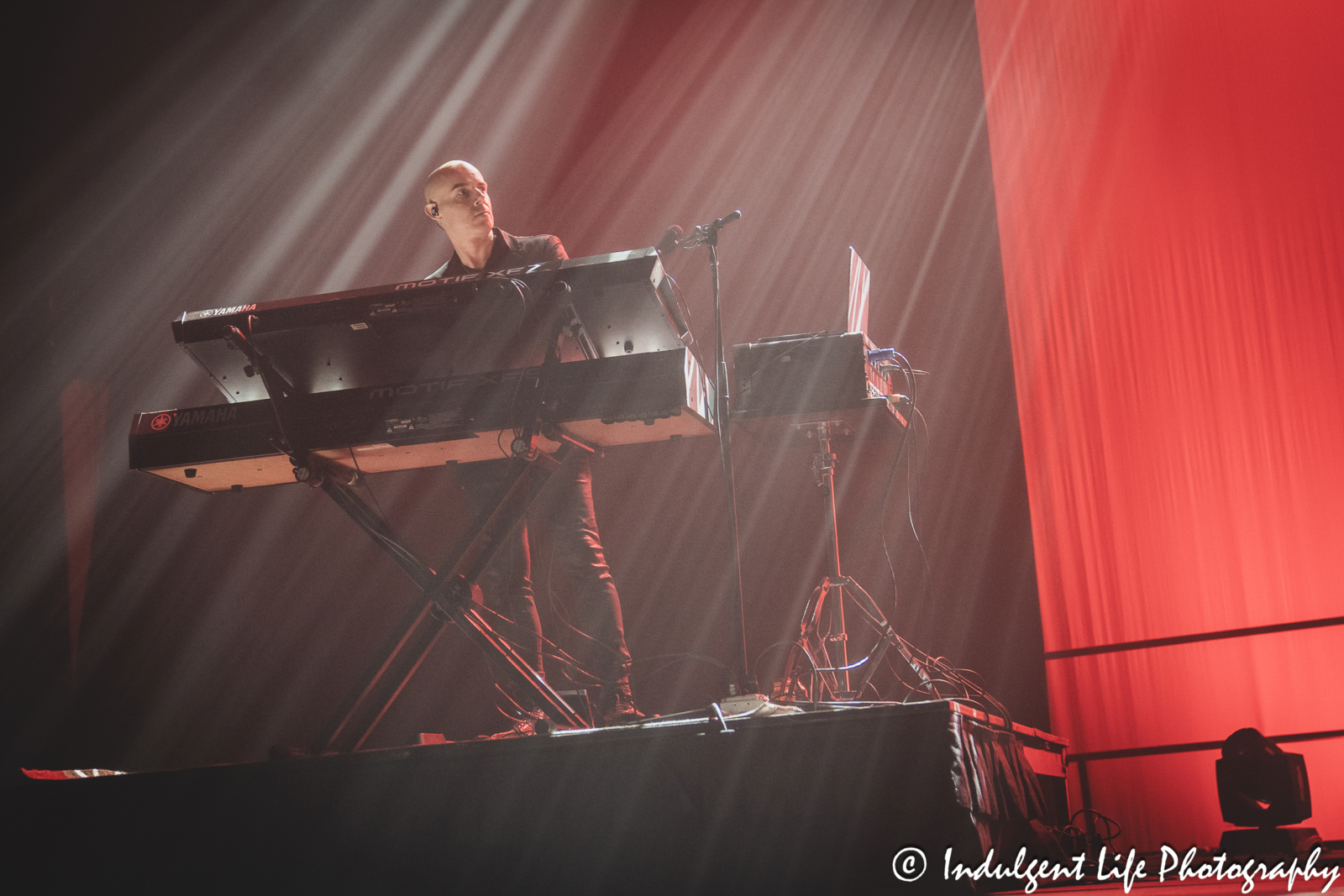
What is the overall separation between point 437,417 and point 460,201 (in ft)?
3.00

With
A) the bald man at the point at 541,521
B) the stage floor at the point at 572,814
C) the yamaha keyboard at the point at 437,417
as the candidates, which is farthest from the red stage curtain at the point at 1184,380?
the yamaha keyboard at the point at 437,417

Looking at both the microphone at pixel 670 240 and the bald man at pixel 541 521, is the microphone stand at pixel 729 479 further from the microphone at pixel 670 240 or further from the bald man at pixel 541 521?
the bald man at pixel 541 521

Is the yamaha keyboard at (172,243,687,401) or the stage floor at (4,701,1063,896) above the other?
the yamaha keyboard at (172,243,687,401)

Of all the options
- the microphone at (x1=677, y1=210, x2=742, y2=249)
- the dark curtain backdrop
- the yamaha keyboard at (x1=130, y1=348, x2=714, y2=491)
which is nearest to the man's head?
the microphone at (x1=677, y1=210, x2=742, y2=249)

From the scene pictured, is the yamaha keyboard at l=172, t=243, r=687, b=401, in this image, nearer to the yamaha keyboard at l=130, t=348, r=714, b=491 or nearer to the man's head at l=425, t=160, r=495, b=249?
the yamaha keyboard at l=130, t=348, r=714, b=491

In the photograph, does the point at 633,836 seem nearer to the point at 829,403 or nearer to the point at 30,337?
the point at 829,403

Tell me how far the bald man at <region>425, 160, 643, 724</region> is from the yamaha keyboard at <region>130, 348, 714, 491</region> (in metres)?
0.28

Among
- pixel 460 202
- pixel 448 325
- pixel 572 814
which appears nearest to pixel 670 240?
pixel 448 325

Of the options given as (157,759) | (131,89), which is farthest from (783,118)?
(157,759)

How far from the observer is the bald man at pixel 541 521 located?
217 centimetres

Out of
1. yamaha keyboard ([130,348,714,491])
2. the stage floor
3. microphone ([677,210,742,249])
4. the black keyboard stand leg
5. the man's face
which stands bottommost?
the stage floor

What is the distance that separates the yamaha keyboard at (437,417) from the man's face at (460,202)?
0.81 meters

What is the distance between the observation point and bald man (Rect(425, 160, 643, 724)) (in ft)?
7.11

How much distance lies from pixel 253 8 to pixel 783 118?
2.36m
